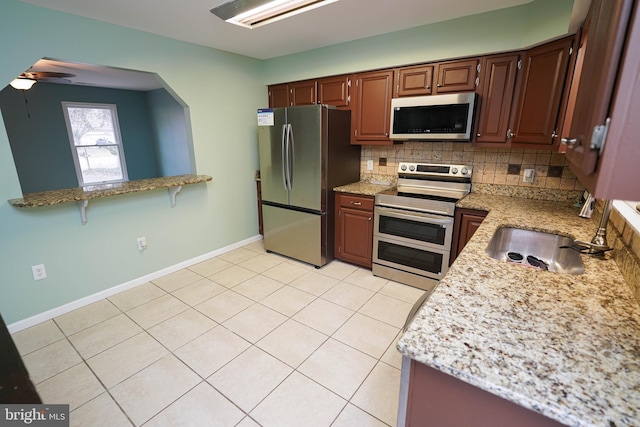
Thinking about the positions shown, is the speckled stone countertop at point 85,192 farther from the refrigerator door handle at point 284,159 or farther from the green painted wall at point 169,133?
the green painted wall at point 169,133

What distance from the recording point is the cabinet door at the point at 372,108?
2855 millimetres

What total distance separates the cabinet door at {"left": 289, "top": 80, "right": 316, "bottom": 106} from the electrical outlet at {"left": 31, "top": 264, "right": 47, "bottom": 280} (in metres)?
2.96

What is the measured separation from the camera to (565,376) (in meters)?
0.67

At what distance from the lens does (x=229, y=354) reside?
1.96m

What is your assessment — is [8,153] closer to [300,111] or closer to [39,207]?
[39,207]

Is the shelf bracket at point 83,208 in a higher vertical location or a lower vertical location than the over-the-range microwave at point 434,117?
lower

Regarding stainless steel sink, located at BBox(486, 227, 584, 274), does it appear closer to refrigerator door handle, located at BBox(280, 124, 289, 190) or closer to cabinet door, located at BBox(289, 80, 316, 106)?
refrigerator door handle, located at BBox(280, 124, 289, 190)

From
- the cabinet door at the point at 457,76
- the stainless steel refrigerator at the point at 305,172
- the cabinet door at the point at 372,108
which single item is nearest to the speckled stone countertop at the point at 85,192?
the stainless steel refrigerator at the point at 305,172

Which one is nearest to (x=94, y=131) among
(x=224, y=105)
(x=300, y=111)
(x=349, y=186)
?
(x=224, y=105)

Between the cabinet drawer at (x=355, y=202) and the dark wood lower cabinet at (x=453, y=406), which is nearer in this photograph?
the dark wood lower cabinet at (x=453, y=406)

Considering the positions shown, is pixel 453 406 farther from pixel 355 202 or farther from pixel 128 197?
pixel 128 197

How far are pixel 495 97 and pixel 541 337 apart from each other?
2215 mm

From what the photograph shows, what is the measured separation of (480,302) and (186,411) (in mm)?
1619

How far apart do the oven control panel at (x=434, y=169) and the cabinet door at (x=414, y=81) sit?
2.32 ft
